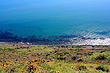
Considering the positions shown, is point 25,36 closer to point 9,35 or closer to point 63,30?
point 9,35

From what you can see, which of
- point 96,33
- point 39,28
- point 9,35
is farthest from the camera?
point 39,28

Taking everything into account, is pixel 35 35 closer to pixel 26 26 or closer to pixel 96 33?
pixel 26 26

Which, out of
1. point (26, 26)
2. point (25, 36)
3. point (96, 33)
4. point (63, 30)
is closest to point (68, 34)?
point (63, 30)

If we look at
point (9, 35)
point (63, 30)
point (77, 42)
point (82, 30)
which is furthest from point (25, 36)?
point (82, 30)

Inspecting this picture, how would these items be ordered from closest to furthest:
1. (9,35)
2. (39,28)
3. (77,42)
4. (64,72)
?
1. (64,72)
2. (77,42)
3. (9,35)
4. (39,28)

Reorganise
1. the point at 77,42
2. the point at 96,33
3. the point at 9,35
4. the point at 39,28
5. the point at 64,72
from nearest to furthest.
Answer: the point at 64,72, the point at 77,42, the point at 96,33, the point at 9,35, the point at 39,28

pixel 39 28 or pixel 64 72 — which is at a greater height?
pixel 39 28

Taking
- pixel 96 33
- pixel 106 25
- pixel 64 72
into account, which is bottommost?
pixel 64 72

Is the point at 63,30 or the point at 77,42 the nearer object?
the point at 77,42

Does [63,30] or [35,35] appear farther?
[63,30]
